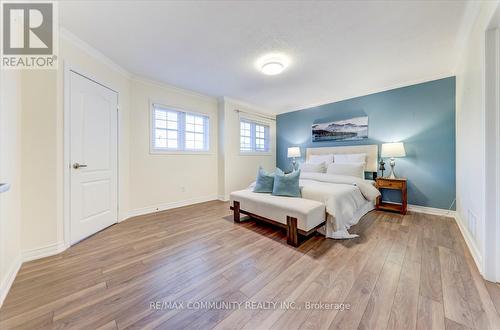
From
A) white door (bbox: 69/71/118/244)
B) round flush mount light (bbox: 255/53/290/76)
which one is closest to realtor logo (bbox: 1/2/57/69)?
white door (bbox: 69/71/118/244)

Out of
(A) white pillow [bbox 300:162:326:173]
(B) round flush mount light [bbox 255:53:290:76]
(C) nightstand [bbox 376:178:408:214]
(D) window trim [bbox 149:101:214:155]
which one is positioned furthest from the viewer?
(A) white pillow [bbox 300:162:326:173]

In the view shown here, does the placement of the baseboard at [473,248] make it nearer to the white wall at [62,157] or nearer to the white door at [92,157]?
the white wall at [62,157]

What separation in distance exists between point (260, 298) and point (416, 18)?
2.93m

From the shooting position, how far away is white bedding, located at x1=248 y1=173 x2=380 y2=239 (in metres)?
2.32

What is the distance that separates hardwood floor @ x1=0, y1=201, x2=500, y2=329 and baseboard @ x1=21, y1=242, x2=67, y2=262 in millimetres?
95

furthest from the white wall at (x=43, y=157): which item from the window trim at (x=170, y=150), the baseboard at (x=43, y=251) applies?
the window trim at (x=170, y=150)

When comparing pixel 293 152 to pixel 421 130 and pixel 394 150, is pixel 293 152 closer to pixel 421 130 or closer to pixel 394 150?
pixel 394 150

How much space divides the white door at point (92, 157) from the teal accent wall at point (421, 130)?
454 cm

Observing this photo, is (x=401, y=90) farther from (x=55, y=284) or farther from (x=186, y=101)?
(x=55, y=284)

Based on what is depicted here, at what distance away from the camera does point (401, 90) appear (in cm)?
346

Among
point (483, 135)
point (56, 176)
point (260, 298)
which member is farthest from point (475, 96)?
point (56, 176)

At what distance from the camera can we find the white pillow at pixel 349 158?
370cm

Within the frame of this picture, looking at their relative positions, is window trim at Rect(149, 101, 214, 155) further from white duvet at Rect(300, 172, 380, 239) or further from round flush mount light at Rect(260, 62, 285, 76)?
white duvet at Rect(300, 172, 380, 239)

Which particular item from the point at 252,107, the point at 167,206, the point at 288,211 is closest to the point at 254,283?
the point at 288,211
